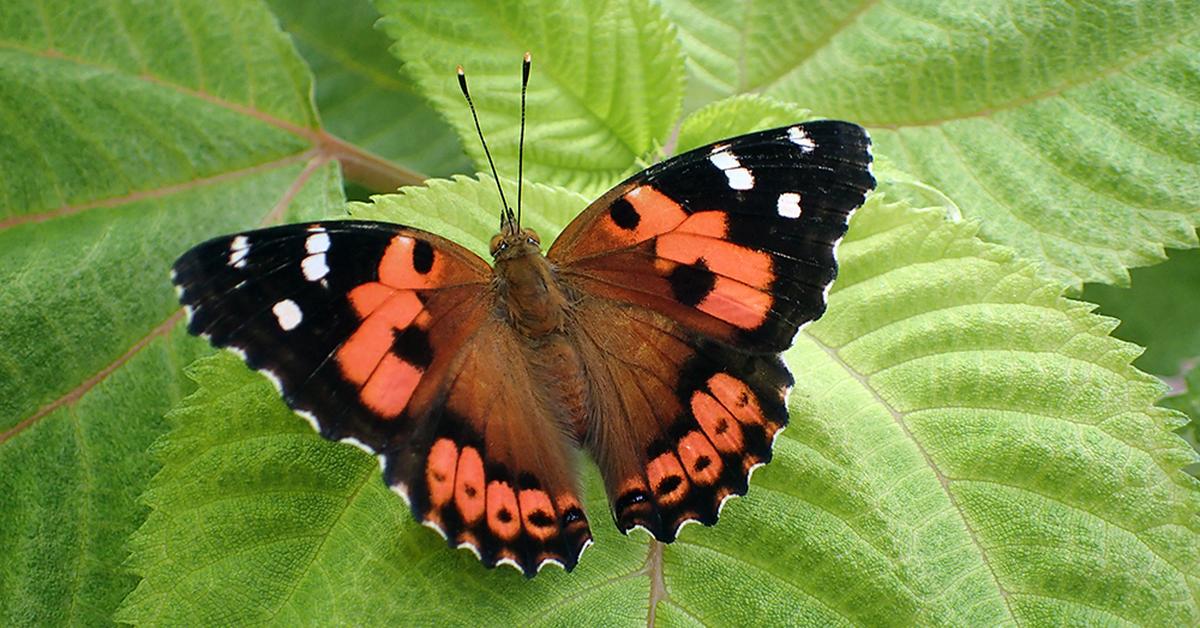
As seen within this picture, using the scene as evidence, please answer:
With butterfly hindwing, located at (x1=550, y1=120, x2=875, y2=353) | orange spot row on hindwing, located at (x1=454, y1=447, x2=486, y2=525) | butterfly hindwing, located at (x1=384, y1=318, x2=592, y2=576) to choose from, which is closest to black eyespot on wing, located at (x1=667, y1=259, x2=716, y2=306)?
butterfly hindwing, located at (x1=550, y1=120, x2=875, y2=353)

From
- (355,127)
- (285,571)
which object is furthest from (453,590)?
(355,127)

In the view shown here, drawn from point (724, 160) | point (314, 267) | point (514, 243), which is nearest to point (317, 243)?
point (314, 267)

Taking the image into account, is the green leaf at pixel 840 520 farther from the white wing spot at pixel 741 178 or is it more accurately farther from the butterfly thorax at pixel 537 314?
the white wing spot at pixel 741 178

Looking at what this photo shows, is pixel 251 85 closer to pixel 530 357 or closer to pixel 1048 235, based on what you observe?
pixel 530 357

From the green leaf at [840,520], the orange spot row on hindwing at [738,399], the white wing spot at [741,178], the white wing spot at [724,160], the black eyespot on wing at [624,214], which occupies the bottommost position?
the green leaf at [840,520]

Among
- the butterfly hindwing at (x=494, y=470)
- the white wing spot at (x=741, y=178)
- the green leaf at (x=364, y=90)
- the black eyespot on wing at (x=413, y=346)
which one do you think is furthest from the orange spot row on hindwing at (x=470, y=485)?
the green leaf at (x=364, y=90)

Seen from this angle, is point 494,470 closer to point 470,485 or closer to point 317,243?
point 470,485
